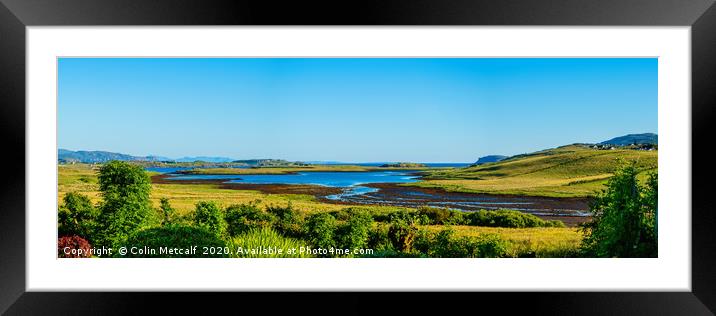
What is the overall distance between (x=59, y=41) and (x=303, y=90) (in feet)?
10.2

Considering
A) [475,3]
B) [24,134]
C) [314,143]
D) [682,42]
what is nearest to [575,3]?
[475,3]

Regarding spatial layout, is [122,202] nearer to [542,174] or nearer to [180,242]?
Result: [180,242]

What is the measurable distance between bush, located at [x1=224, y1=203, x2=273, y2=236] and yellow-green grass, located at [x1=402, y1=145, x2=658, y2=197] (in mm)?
2102

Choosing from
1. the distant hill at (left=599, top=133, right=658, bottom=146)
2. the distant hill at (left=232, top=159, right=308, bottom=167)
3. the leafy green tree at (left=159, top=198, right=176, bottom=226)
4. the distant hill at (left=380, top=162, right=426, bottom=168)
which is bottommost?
the leafy green tree at (left=159, top=198, right=176, bottom=226)

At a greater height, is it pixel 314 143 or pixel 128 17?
pixel 128 17

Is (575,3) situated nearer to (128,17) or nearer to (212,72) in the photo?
(128,17)

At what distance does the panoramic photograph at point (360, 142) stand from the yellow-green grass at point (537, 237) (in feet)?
0.07

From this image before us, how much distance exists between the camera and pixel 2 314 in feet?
8.36

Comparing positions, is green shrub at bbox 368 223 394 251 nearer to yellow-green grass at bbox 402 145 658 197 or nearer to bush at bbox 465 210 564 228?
yellow-green grass at bbox 402 145 658 197

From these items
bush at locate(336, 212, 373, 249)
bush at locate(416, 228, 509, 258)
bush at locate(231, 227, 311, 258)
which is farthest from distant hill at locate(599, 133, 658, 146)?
bush at locate(231, 227, 311, 258)

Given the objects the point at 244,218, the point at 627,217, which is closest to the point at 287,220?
the point at 244,218

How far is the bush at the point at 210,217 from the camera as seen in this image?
5.42 meters

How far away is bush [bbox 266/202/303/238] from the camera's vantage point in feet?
18.4

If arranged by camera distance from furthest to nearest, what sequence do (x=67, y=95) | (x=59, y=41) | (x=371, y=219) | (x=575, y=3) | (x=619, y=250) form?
(x=371, y=219)
(x=67, y=95)
(x=619, y=250)
(x=59, y=41)
(x=575, y=3)
